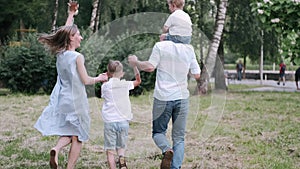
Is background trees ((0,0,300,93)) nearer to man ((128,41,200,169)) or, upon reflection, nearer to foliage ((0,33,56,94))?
foliage ((0,33,56,94))

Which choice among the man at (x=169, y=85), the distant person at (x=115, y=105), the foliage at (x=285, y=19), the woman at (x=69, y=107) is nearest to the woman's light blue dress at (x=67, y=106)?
the woman at (x=69, y=107)

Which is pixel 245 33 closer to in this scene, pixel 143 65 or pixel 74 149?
pixel 143 65

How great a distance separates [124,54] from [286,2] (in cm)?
456

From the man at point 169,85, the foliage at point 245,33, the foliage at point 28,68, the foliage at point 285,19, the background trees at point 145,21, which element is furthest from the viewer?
the foliage at point 245,33

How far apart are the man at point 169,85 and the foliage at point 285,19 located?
7384mm

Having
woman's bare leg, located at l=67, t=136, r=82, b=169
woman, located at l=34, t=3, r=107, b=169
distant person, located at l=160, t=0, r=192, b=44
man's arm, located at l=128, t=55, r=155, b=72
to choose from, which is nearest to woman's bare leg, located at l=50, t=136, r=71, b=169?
woman, located at l=34, t=3, r=107, b=169

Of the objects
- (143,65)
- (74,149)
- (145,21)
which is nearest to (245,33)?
(145,21)

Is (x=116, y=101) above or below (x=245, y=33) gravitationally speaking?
below

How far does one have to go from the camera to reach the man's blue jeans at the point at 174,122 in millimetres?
4805

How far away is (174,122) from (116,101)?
2.02 ft

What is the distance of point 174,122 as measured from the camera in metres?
Answer: 4.93

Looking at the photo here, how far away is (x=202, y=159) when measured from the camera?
6.11 meters

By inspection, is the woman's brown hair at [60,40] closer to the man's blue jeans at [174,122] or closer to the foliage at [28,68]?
the man's blue jeans at [174,122]

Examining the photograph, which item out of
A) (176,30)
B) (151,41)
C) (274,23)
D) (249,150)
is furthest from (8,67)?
(176,30)
